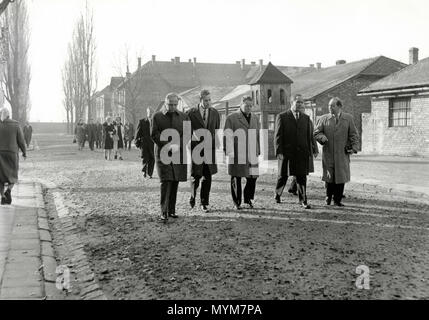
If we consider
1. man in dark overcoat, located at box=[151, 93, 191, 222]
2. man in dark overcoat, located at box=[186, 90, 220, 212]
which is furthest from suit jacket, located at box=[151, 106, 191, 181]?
man in dark overcoat, located at box=[186, 90, 220, 212]

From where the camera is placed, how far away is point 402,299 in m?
4.08

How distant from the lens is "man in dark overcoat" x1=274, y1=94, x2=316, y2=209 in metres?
8.70

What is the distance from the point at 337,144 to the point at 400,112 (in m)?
16.6

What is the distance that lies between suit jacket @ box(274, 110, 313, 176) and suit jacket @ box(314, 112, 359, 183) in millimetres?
270

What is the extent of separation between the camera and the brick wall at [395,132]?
22.3 m

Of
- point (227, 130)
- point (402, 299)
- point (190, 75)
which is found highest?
point (190, 75)

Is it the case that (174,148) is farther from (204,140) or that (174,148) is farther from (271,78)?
(271,78)

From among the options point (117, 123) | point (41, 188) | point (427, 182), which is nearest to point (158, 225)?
point (41, 188)

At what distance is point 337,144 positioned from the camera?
886cm

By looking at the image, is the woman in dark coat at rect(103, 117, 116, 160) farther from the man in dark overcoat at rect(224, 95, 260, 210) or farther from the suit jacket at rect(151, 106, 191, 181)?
the suit jacket at rect(151, 106, 191, 181)

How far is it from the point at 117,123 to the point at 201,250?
1562 centimetres

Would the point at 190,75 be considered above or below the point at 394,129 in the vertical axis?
above

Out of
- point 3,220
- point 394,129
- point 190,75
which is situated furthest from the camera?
point 190,75
